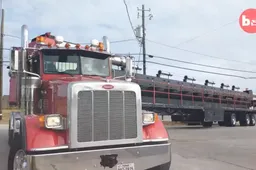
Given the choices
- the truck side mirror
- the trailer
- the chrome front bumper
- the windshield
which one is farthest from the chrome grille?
the trailer

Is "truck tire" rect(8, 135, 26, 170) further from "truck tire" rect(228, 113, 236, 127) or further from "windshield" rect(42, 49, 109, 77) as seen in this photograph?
"truck tire" rect(228, 113, 236, 127)

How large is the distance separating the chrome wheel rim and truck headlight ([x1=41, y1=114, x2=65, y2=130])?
1.75 feet

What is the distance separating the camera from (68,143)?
5.17 m

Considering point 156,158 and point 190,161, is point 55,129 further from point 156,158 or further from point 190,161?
point 190,161

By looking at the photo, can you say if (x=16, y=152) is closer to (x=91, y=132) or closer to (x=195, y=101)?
(x=91, y=132)

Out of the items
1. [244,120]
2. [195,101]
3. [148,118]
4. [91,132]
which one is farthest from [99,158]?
[244,120]

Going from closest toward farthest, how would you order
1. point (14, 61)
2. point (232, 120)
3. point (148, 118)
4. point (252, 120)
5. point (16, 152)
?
1. point (16, 152)
2. point (148, 118)
3. point (14, 61)
4. point (232, 120)
5. point (252, 120)

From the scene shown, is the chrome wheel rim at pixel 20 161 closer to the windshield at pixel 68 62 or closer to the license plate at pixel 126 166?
the license plate at pixel 126 166

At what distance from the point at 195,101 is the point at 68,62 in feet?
59.2

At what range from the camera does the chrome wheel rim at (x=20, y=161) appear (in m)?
5.14

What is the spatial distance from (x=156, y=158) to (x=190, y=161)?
417 cm

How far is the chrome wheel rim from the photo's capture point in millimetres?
5141

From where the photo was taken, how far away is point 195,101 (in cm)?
2408

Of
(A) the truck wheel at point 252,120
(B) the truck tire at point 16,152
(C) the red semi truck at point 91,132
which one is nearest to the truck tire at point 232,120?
(A) the truck wheel at point 252,120
